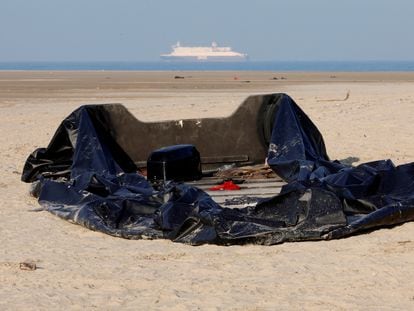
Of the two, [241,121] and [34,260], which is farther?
[241,121]

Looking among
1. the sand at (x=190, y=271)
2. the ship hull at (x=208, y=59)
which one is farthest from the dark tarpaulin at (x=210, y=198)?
the ship hull at (x=208, y=59)

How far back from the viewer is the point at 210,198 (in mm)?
7430

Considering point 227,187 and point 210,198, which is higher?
point 210,198

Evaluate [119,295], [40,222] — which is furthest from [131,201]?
[119,295]

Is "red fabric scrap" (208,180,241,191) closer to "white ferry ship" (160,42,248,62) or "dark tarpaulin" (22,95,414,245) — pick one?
"dark tarpaulin" (22,95,414,245)

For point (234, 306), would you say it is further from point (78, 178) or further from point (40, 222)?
point (78, 178)

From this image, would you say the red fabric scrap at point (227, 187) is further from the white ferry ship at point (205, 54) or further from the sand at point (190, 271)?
the white ferry ship at point (205, 54)

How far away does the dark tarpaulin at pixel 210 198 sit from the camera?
6762 mm

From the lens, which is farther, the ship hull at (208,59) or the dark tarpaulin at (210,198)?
the ship hull at (208,59)

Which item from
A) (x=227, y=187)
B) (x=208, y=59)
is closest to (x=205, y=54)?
(x=208, y=59)

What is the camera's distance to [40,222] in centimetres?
765

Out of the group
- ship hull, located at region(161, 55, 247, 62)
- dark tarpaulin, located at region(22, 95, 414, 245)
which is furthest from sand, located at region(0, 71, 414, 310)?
ship hull, located at region(161, 55, 247, 62)

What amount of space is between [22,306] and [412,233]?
311 centimetres

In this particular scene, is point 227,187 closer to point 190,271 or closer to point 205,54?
point 190,271
